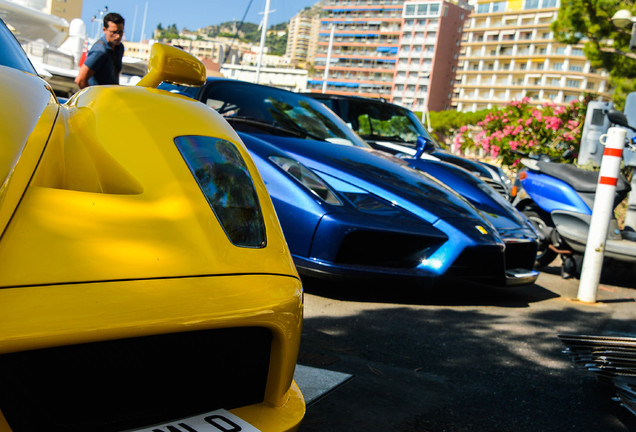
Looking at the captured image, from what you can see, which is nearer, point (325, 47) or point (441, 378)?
point (441, 378)

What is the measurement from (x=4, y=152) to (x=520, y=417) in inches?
74.2

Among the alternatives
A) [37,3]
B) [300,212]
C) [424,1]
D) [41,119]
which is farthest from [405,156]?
[424,1]

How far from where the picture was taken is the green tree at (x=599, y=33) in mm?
16359

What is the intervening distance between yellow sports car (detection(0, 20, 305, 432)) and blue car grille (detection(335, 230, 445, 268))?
1693 millimetres

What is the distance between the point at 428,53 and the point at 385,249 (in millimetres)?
122224

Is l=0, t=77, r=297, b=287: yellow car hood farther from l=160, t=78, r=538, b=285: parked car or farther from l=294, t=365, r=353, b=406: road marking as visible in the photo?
l=160, t=78, r=538, b=285: parked car

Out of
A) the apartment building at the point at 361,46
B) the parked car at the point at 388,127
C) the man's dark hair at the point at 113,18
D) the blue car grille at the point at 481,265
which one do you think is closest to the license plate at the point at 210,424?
the blue car grille at the point at 481,265

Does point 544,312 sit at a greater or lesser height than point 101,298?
lesser

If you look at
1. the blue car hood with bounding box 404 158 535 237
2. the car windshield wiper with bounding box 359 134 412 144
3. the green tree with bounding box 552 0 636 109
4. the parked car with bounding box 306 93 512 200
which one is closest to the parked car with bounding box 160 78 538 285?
the blue car hood with bounding box 404 158 535 237

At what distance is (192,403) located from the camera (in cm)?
138

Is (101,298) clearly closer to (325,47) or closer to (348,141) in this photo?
(348,141)

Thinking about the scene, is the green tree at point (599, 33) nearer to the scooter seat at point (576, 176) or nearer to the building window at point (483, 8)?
the scooter seat at point (576, 176)

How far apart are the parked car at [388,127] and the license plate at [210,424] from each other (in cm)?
502

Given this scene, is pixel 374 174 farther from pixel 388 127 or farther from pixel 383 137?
pixel 388 127
